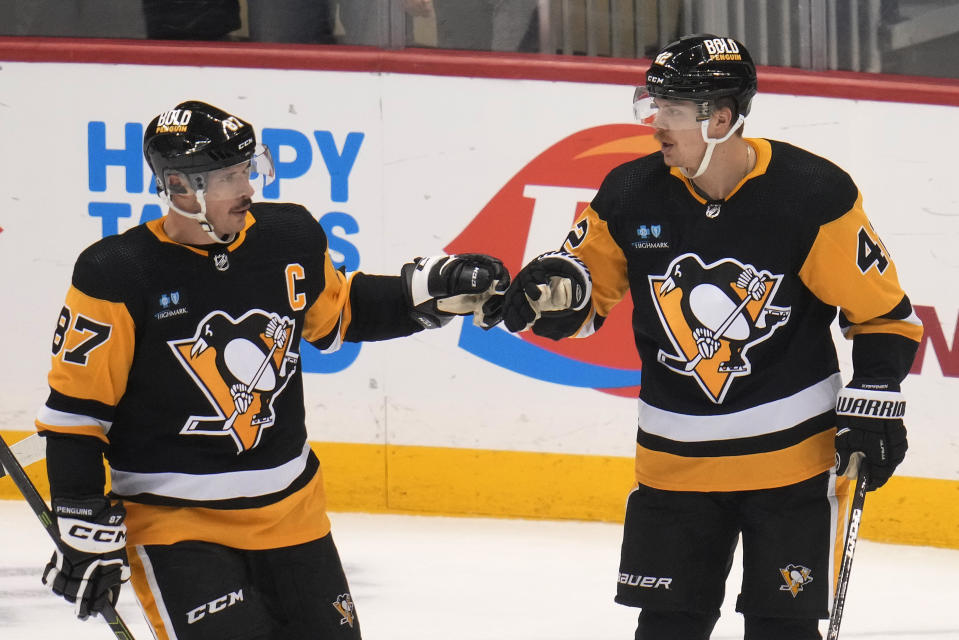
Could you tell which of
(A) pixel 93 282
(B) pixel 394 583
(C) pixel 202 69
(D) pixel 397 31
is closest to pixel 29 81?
(C) pixel 202 69

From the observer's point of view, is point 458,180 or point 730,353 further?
point 458,180

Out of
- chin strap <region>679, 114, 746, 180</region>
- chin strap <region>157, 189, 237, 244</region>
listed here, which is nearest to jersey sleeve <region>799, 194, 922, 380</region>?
chin strap <region>679, 114, 746, 180</region>

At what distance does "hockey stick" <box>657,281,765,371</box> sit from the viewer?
2.36 meters

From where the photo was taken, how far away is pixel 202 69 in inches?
174

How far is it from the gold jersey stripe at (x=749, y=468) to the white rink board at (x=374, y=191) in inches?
75.4

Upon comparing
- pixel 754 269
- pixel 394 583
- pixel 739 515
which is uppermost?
pixel 754 269

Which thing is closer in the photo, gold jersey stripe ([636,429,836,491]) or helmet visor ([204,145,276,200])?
helmet visor ([204,145,276,200])

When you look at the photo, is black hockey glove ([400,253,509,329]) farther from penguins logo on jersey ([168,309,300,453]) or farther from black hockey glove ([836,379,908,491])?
black hockey glove ([836,379,908,491])

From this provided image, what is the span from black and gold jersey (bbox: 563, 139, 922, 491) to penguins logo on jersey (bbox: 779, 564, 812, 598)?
151 mm

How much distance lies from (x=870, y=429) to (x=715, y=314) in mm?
336

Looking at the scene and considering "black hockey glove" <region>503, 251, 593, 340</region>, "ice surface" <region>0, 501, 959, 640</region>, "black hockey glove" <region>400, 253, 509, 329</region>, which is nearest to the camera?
"black hockey glove" <region>503, 251, 593, 340</region>

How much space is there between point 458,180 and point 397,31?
54 cm

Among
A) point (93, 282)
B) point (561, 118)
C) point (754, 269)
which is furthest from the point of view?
point (561, 118)

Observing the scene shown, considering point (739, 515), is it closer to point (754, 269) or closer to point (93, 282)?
point (754, 269)
